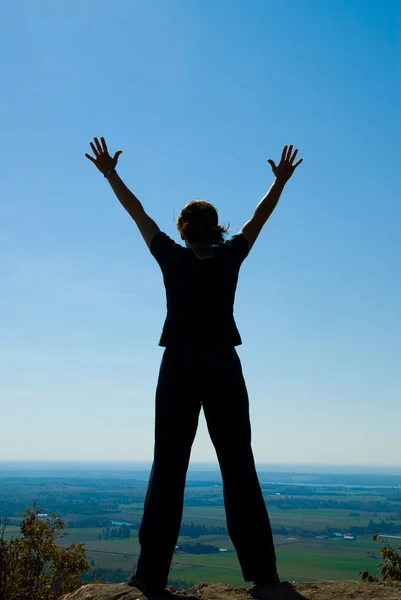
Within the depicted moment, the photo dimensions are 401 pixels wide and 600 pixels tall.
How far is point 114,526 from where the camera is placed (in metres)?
39.8

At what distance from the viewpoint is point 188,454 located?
162 inches

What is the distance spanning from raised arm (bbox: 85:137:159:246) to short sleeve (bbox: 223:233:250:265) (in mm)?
558

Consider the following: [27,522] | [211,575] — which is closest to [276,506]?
[211,575]

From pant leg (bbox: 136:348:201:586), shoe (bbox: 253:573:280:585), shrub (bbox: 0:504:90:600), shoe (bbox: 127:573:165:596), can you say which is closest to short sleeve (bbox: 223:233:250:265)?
pant leg (bbox: 136:348:201:586)

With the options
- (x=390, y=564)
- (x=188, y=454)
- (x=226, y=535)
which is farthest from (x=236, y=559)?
(x=188, y=454)

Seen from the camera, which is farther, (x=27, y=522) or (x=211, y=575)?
(x=211, y=575)

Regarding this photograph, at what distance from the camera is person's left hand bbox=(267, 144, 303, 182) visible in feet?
16.3

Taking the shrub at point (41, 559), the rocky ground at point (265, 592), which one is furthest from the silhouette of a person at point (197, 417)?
the shrub at point (41, 559)

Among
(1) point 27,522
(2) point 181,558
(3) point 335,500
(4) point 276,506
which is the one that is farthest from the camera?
(3) point 335,500

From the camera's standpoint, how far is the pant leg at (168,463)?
13.2ft

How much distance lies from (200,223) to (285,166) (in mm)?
1111

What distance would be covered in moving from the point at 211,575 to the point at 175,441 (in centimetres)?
2507

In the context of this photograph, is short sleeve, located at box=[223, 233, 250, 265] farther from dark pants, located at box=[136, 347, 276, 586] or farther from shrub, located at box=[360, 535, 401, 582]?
shrub, located at box=[360, 535, 401, 582]

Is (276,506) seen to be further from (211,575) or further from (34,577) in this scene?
(34,577)
